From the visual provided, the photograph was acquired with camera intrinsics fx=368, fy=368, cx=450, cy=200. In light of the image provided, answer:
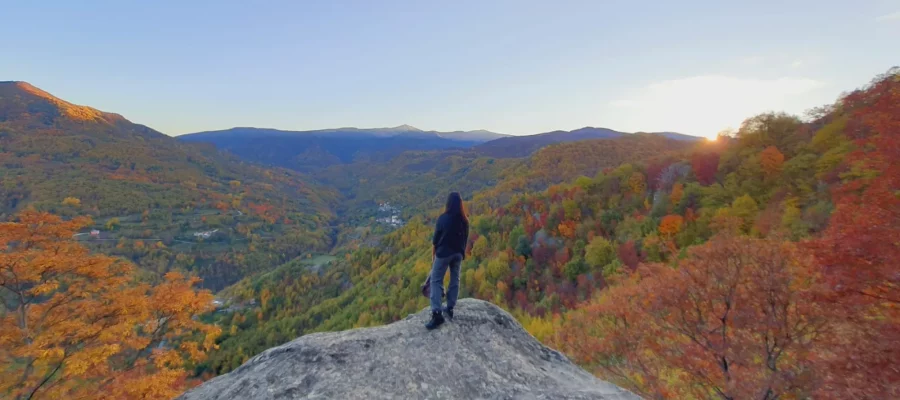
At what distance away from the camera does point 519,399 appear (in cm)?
651

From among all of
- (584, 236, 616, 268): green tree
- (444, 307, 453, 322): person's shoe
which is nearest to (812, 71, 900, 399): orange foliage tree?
(444, 307, 453, 322): person's shoe

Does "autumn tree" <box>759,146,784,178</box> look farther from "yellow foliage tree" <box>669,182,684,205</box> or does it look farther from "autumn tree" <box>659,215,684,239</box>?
"autumn tree" <box>659,215,684,239</box>

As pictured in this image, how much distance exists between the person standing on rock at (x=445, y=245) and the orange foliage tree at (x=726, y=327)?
882 centimetres

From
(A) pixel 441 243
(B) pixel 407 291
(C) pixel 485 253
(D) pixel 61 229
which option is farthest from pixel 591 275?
(D) pixel 61 229

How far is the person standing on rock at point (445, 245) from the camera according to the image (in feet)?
27.9

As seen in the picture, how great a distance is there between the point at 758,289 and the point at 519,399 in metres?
10.7

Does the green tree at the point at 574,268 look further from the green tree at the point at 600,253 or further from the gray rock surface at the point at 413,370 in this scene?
the gray rock surface at the point at 413,370

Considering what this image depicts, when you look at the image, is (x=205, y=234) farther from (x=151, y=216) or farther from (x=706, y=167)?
(x=706, y=167)

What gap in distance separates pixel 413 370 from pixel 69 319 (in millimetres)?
16362

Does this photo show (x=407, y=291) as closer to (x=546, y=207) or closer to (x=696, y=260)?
(x=546, y=207)

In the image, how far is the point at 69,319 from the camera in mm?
14656

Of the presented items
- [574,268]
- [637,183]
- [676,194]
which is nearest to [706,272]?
[574,268]

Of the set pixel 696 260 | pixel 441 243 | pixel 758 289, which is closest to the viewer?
pixel 441 243

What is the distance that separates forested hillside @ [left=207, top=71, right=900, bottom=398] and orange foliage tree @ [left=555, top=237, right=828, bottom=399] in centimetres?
6
